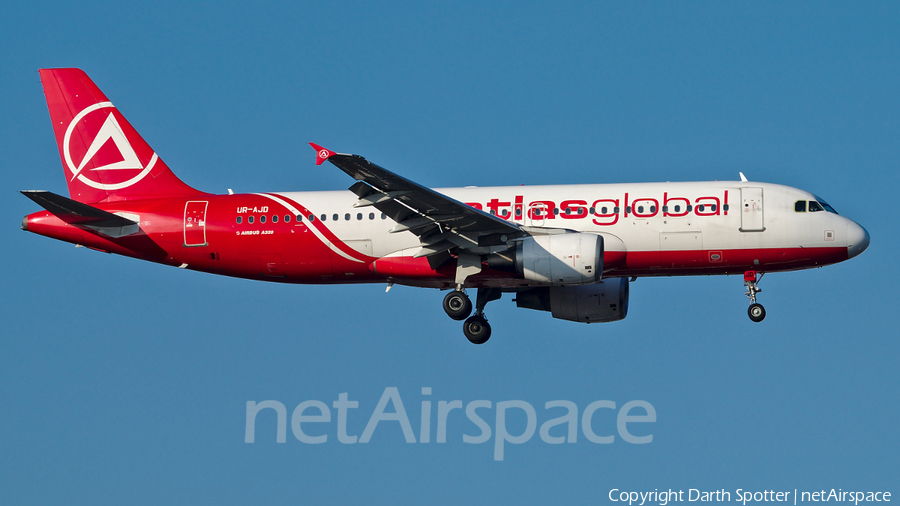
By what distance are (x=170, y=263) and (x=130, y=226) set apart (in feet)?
6.41

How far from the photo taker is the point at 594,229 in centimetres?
3544

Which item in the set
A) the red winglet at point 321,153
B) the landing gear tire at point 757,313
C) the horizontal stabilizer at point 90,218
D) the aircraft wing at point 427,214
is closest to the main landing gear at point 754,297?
the landing gear tire at point 757,313

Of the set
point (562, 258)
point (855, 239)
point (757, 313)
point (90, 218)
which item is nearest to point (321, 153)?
point (562, 258)

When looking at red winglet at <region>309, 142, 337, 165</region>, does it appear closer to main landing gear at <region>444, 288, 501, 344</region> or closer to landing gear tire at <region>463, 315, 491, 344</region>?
main landing gear at <region>444, 288, 501, 344</region>

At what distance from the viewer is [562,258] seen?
111 ft

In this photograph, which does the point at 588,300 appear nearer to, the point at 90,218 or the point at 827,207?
the point at 827,207

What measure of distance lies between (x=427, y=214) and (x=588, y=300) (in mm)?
8388

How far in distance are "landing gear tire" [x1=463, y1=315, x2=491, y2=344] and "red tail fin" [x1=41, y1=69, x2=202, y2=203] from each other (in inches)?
445

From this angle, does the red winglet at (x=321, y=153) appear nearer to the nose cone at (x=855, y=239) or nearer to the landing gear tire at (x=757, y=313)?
the landing gear tire at (x=757, y=313)

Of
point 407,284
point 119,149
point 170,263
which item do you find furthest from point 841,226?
point 119,149

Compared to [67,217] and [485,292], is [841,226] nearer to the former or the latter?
[485,292]

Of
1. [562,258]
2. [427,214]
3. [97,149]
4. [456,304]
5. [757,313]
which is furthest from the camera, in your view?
[97,149]

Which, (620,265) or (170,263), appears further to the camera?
(170,263)

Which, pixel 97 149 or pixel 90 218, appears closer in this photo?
pixel 90 218
